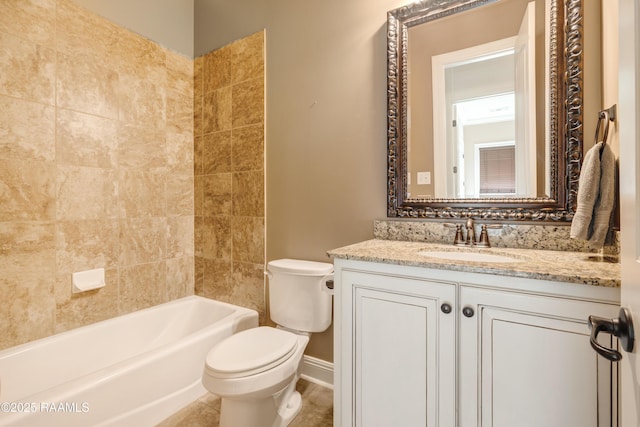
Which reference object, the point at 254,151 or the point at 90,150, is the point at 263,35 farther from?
the point at 90,150

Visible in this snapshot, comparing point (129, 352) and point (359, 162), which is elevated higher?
point (359, 162)

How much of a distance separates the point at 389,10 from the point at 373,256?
1.31m

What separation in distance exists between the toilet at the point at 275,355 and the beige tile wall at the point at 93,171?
0.51 meters

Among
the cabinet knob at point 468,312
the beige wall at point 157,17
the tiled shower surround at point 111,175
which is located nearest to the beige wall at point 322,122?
the tiled shower surround at point 111,175

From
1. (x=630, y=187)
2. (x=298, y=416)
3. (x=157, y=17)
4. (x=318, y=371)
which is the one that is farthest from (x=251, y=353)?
(x=157, y=17)

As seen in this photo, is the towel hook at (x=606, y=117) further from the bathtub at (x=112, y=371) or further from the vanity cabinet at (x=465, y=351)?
the bathtub at (x=112, y=371)

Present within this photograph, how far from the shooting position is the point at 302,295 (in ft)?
5.34

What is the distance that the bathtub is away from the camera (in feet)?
3.80

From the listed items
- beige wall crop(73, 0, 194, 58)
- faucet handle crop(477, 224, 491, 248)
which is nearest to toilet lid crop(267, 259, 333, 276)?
faucet handle crop(477, 224, 491, 248)

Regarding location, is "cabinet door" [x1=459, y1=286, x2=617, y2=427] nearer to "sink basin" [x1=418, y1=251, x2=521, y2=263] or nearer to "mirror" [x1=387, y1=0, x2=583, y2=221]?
"sink basin" [x1=418, y1=251, x2=521, y2=263]

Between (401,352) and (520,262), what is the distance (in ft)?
1.65

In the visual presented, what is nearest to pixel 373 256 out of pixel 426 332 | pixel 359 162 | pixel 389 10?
pixel 426 332

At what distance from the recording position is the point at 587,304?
79cm

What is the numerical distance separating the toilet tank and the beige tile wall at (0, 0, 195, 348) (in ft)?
1.47
